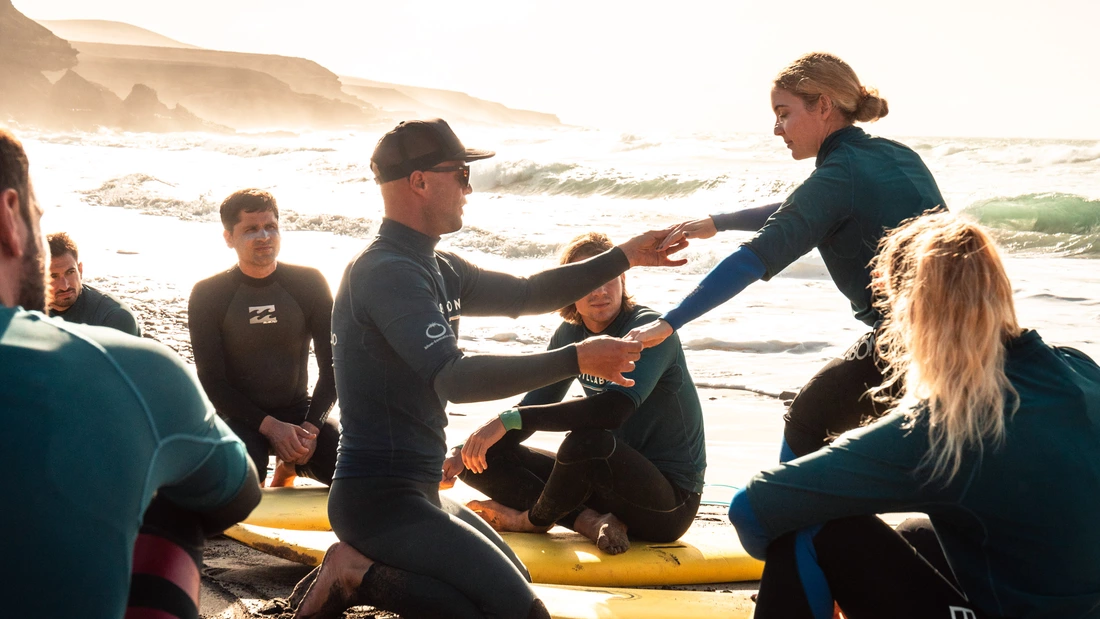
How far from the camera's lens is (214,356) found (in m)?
5.32

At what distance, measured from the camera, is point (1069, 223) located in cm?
1767

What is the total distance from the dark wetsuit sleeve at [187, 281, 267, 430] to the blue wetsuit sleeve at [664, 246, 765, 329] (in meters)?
2.68

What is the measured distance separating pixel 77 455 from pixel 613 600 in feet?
8.76

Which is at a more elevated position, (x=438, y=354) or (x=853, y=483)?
(x=438, y=354)

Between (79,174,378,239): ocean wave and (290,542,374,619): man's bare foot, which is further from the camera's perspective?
(79,174,378,239): ocean wave

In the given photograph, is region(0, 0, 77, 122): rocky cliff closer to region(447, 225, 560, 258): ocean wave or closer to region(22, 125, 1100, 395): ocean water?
region(22, 125, 1100, 395): ocean water

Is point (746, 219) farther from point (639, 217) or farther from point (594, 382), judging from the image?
point (639, 217)

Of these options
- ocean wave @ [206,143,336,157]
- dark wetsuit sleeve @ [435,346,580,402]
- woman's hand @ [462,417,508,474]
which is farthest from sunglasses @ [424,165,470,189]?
ocean wave @ [206,143,336,157]

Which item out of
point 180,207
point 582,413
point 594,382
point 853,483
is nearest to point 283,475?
point 594,382

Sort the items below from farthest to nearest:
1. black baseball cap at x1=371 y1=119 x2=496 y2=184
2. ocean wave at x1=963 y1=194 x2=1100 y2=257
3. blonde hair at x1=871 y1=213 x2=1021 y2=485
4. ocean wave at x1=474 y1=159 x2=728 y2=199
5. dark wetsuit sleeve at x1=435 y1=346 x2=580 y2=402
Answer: ocean wave at x1=474 y1=159 x2=728 y2=199 < ocean wave at x1=963 y1=194 x2=1100 y2=257 < black baseball cap at x1=371 y1=119 x2=496 y2=184 < dark wetsuit sleeve at x1=435 y1=346 x2=580 y2=402 < blonde hair at x1=871 y1=213 x2=1021 y2=485

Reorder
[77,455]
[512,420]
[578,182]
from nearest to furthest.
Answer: [77,455], [512,420], [578,182]

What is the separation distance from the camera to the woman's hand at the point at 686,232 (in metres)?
4.05

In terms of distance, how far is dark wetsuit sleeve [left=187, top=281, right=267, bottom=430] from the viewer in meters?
5.29

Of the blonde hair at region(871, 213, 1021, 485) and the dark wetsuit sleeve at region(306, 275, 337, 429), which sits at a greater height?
the blonde hair at region(871, 213, 1021, 485)
